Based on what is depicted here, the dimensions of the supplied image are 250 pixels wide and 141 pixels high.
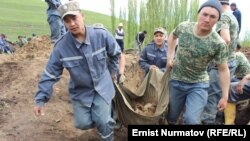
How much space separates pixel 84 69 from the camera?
464 centimetres

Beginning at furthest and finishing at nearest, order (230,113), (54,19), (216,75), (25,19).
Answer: (25,19), (54,19), (230,113), (216,75)

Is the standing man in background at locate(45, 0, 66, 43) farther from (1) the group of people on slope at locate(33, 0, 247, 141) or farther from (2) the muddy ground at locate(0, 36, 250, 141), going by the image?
(1) the group of people on slope at locate(33, 0, 247, 141)

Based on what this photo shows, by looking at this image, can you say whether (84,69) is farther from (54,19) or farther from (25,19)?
(25,19)

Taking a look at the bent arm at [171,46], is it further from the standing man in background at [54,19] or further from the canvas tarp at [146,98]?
the standing man in background at [54,19]

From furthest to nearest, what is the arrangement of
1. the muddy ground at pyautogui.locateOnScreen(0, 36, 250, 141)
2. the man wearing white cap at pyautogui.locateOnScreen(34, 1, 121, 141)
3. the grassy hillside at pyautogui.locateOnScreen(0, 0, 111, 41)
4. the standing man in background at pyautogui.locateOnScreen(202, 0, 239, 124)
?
the grassy hillside at pyautogui.locateOnScreen(0, 0, 111, 41) < the muddy ground at pyautogui.locateOnScreen(0, 36, 250, 141) < the standing man in background at pyautogui.locateOnScreen(202, 0, 239, 124) < the man wearing white cap at pyautogui.locateOnScreen(34, 1, 121, 141)

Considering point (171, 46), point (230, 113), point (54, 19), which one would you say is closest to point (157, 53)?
point (230, 113)

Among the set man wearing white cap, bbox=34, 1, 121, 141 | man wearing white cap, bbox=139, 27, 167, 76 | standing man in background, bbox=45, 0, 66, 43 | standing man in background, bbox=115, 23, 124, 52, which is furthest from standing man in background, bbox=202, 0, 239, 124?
standing man in background, bbox=115, 23, 124, 52

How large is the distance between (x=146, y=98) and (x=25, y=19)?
30.9 m

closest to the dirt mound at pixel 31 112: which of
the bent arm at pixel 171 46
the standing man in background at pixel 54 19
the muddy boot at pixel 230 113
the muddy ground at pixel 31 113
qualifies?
the muddy ground at pixel 31 113

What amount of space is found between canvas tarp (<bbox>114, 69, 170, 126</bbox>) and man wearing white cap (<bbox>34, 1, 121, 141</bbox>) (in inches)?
19.0

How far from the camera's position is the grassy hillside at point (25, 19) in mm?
30953

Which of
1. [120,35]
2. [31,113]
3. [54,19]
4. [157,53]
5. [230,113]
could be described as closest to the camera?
[230,113]

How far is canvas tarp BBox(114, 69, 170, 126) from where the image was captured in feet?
17.5

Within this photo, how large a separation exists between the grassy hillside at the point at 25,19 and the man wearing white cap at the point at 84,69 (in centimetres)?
2406
